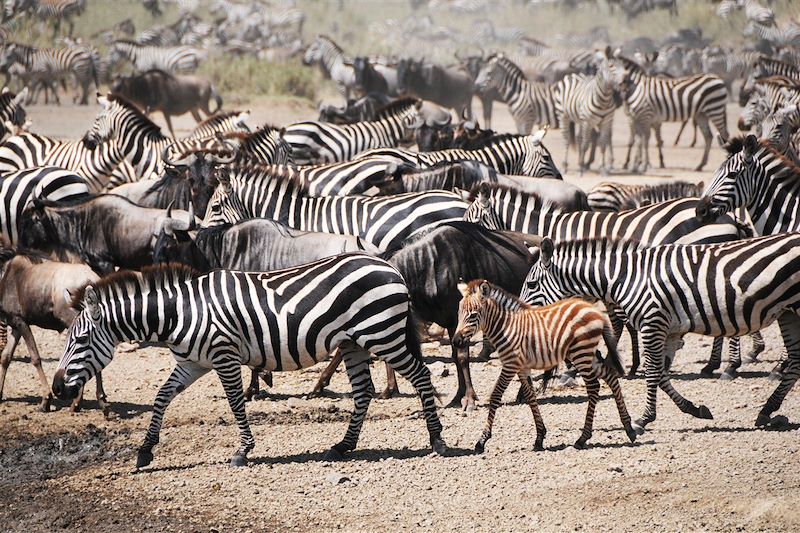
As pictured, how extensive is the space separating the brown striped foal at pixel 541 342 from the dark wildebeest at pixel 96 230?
15.2 ft

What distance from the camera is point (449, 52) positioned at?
4778 cm

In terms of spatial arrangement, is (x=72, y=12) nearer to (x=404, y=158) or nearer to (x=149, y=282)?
(x=404, y=158)

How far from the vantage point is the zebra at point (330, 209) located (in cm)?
1064

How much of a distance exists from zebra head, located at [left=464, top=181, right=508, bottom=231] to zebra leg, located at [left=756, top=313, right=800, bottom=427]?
318cm

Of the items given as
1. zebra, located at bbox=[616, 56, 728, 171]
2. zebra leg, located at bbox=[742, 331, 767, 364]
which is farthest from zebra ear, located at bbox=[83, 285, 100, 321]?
zebra, located at bbox=[616, 56, 728, 171]

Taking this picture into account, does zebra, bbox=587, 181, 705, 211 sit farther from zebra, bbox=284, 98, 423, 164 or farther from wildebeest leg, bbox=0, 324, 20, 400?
wildebeest leg, bbox=0, 324, 20, 400

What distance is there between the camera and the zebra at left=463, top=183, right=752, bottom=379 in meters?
9.54

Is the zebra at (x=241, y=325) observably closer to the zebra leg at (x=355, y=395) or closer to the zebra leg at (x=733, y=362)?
the zebra leg at (x=355, y=395)

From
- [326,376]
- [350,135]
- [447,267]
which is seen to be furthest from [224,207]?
[350,135]

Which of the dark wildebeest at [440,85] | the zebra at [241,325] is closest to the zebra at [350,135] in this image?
Result: the zebra at [241,325]

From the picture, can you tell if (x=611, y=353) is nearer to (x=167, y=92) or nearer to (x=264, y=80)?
(x=167, y=92)

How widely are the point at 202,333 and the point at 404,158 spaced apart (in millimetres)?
6336

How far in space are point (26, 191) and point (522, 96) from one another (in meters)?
13.9

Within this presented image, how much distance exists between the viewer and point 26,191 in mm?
12672
